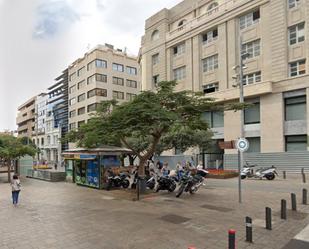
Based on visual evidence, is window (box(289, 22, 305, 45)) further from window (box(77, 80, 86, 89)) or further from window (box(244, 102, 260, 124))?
window (box(77, 80, 86, 89))

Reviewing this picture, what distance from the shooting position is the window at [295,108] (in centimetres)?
2609

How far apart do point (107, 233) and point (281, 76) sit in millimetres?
24885

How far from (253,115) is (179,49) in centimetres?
1493

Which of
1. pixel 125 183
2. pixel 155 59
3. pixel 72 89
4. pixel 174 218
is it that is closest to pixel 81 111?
pixel 72 89

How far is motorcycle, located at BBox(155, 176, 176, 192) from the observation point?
1530 cm

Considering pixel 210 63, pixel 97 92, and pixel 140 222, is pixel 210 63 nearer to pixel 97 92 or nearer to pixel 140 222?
pixel 97 92

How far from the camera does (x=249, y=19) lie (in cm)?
3100

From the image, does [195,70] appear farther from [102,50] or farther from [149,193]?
[102,50]

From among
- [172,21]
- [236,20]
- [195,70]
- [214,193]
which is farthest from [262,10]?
[214,193]

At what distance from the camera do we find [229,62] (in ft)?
106

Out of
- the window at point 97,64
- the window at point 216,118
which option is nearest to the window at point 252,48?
the window at point 216,118

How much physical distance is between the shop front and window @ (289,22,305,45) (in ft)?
65.1

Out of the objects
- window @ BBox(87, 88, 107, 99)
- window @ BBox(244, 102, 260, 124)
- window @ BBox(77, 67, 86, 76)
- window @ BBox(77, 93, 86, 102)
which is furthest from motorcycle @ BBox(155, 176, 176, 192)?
window @ BBox(77, 67, 86, 76)

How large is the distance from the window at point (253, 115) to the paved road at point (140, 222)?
53.8 ft
